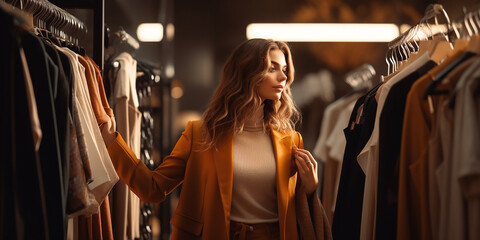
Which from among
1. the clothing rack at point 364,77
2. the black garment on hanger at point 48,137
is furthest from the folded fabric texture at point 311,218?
the clothing rack at point 364,77

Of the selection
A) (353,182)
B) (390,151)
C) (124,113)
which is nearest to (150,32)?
(124,113)

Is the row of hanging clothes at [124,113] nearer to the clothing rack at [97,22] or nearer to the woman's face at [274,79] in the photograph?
the clothing rack at [97,22]

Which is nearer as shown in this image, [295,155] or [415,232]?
[415,232]

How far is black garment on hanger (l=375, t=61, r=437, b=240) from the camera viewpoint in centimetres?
156

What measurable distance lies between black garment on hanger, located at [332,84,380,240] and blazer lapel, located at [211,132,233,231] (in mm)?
523

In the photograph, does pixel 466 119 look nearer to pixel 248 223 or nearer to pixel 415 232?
pixel 415 232

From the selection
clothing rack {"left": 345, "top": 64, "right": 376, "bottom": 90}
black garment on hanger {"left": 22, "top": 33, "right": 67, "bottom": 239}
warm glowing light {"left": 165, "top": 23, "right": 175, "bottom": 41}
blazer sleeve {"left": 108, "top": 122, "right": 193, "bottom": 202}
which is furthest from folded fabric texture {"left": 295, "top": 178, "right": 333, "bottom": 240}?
warm glowing light {"left": 165, "top": 23, "right": 175, "bottom": 41}

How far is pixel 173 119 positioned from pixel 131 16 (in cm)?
231

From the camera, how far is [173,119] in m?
5.47

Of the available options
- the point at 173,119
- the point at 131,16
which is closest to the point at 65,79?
the point at 131,16

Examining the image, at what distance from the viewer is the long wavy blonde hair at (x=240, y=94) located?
6.64 ft

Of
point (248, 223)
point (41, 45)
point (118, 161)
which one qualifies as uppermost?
point (41, 45)

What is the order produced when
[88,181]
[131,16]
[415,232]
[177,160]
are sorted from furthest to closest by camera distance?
[131,16] → [177,160] → [88,181] → [415,232]

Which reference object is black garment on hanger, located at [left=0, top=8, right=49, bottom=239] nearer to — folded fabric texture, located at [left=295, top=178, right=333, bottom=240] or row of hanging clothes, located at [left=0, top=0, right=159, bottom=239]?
row of hanging clothes, located at [left=0, top=0, right=159, bottom=239]
